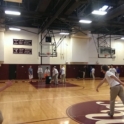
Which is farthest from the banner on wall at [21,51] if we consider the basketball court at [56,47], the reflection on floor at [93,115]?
the reflection on floor at [93,115]

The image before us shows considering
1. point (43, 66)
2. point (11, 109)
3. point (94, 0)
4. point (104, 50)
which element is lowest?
point (11, 109)

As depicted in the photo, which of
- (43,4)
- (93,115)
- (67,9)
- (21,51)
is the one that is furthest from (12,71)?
(93,115)

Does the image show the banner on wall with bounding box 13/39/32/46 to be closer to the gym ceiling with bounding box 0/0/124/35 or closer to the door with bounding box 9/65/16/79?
the door with bounding box 9/65/16/79

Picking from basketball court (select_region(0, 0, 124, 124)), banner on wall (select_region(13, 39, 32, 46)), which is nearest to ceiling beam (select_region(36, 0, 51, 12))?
basketball court (select_region(0, 0, 124, 124))

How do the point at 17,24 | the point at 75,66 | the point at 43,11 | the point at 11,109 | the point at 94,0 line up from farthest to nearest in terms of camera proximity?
the point at 75,66 → the point at 17,24 → the point at 43,11 → the point at 94,0 → the point at 11,109

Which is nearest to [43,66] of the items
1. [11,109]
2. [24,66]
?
[24,66]

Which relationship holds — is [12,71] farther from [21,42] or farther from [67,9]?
[67,9]

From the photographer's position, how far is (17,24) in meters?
22.4

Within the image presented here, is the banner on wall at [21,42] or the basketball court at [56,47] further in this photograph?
the banner on wall at [21,42]

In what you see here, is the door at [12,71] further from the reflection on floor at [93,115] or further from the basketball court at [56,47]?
the reflection on floor at [93,115]

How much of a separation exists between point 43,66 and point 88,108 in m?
16.4

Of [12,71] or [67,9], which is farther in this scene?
[12,71]

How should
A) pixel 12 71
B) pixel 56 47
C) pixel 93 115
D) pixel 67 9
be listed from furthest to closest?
pixel 56 47
pixel 12 71
pixel 67 9
pixel 93 115

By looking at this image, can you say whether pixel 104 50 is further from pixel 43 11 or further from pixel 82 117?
pixel 82 117
